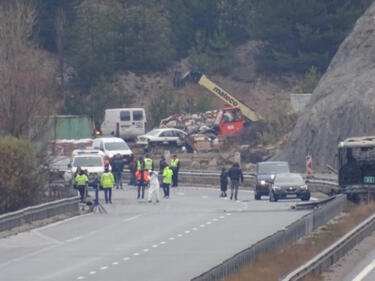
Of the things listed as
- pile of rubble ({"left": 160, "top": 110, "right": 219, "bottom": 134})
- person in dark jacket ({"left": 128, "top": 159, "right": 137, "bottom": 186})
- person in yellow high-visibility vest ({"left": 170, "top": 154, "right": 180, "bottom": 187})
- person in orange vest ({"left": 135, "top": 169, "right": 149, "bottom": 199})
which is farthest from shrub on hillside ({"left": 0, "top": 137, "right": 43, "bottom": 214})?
pile of rubble ({"left": 160, "top": 110, "right": 219, "bottom": 134})

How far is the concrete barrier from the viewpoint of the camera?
913 inches

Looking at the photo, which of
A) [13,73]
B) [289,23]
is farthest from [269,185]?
[289,23]

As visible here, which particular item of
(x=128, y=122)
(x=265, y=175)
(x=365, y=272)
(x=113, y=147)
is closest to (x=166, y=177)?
(x=265, y=175)

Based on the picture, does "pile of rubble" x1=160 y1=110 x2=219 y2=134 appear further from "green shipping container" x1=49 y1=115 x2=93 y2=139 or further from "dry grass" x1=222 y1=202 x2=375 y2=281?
"dry grass" x1=222 y1=202 x2=375 y2=281

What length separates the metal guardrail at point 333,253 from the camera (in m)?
23.6

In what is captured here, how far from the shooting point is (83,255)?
3341 cm

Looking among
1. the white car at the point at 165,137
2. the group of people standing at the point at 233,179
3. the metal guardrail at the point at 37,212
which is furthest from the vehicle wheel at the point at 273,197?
the white car at the point at 165,137

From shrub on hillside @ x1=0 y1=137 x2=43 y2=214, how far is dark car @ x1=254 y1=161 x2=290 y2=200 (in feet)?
35.7

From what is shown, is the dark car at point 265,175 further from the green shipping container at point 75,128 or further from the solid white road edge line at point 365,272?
the solid white road edge line at point 365,272

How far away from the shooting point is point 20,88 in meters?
54.4

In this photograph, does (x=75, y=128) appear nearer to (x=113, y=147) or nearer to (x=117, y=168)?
(x=113, y=147)

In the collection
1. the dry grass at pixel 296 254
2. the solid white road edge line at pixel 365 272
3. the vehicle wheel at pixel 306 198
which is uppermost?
the vehicle wheel at pixel 306 198

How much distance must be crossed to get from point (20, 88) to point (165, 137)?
28.7 m

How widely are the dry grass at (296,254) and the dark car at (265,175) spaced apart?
45.1 ft
